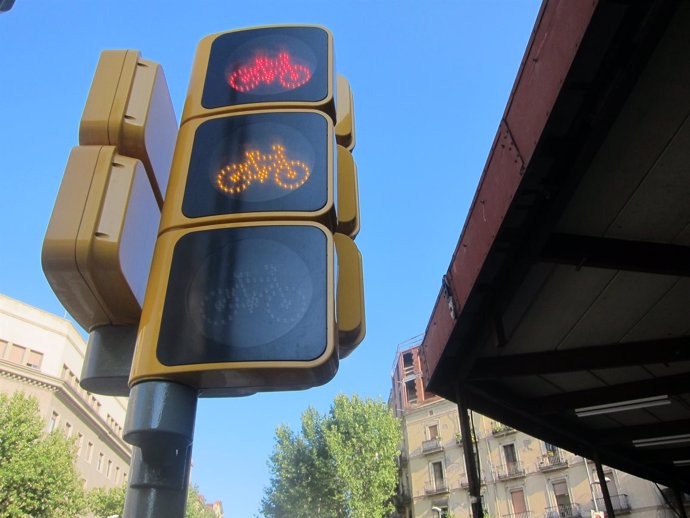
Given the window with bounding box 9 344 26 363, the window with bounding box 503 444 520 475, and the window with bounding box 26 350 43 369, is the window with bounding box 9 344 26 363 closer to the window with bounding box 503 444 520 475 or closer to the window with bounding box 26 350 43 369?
the window with bounding box 26 350 43 369

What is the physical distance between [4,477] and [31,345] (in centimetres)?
1768

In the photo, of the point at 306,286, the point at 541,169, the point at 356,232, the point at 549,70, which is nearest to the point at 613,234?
the point at 541,169

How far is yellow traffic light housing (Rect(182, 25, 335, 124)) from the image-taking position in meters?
1.93

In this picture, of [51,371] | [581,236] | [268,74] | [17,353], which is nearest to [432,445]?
[51,371]

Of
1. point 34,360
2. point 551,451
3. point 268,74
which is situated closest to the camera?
point 268,74

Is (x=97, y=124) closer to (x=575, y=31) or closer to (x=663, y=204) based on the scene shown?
(x=575, y=31)

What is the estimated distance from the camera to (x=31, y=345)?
115ft

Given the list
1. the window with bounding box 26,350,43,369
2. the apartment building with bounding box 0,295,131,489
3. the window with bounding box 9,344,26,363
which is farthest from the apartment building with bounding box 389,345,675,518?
the window with bounding box 9,344,26,363

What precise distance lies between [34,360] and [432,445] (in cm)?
2828

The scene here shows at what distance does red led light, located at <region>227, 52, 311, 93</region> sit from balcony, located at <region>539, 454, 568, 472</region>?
3586cm

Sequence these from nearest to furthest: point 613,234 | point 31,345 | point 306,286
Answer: point 306,286 < point 613,234 < point 31,345

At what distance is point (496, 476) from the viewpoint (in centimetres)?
3559

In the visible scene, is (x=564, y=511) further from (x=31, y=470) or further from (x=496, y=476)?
Result: (x=31, y=470)

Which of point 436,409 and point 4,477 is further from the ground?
point 436,409
